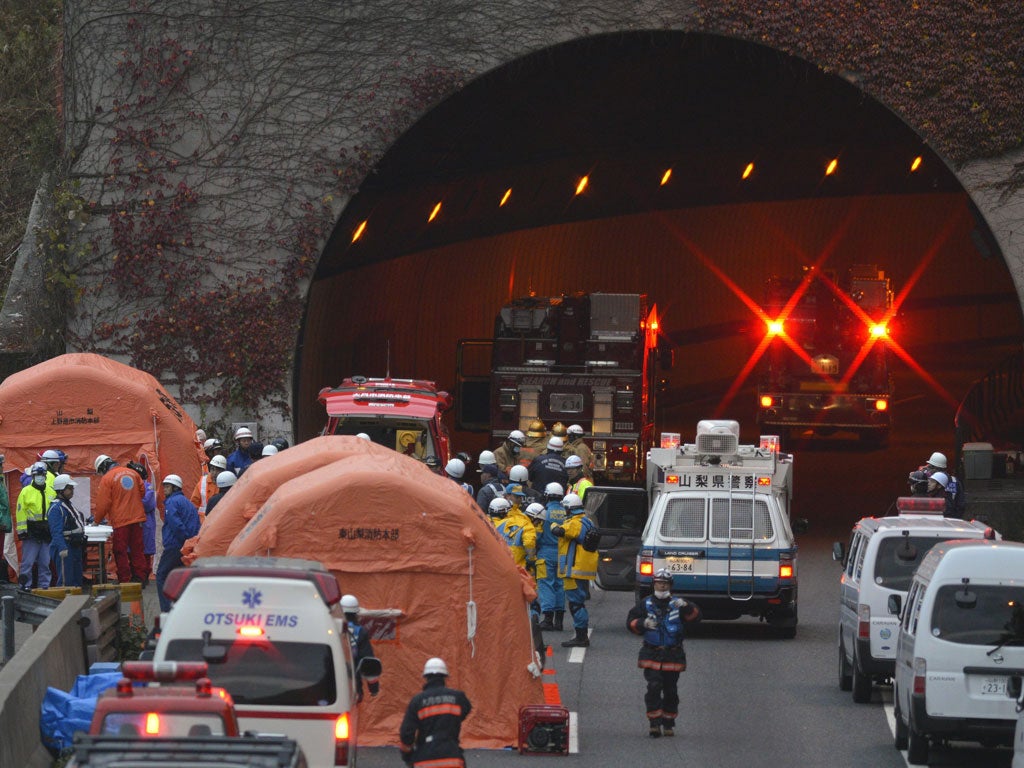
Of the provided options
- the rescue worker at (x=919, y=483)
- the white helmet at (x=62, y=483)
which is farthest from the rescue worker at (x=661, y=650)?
the white helmet at (x=62, y=483)

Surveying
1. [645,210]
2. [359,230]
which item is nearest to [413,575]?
[359,230]

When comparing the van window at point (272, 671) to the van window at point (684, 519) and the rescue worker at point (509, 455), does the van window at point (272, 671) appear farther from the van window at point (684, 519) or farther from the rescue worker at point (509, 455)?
the rescue worker at point (509, 455)

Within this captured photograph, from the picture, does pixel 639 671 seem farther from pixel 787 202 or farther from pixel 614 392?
pixel 787 202

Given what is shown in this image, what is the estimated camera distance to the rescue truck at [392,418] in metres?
25.4

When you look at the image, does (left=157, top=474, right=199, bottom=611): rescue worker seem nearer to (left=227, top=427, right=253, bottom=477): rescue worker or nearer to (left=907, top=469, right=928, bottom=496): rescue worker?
(left=227, top=427, right=253, bottom=477): rescue worker

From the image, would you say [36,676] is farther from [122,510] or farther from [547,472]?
[547,472]

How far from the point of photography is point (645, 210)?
46.9m

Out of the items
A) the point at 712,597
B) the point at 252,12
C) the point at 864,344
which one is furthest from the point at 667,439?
the point at 864,344

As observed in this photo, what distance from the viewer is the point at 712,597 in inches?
817

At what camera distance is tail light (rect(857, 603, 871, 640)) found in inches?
665

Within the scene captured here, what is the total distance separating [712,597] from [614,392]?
12.0m

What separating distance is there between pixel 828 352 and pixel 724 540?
668 inches

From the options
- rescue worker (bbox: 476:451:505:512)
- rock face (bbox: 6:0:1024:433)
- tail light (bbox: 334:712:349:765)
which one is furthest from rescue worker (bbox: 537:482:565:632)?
rock face (bbox: 6:0:1024:433)

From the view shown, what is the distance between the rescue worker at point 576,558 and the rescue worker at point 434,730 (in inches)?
332
